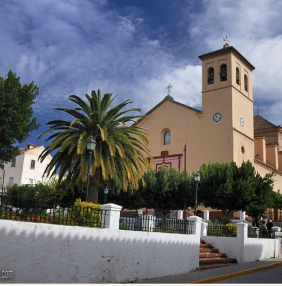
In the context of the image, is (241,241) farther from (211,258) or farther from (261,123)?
(261,123)

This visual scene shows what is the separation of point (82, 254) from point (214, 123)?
28569 millimetres

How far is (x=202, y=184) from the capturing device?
2914cm

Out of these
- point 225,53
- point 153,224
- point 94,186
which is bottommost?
point 153,224

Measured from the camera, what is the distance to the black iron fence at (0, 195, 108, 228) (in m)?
8.59

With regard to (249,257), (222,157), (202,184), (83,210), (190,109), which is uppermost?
(190,109)

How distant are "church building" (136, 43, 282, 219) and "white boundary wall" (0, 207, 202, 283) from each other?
2391cm

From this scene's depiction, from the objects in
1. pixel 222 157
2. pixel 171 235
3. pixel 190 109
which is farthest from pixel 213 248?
pixel 190 109

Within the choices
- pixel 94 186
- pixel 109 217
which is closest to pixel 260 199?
pixel 94 186

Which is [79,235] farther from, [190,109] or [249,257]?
[190,109]

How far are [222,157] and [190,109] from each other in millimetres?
6387

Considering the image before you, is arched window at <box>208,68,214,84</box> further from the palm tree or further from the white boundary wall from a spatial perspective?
the white boundary wall

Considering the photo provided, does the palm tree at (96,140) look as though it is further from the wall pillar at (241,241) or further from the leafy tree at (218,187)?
the leafy tree at (218,187)

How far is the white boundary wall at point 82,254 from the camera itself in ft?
26.4

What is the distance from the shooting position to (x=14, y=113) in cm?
2336
